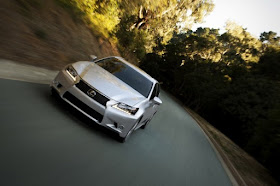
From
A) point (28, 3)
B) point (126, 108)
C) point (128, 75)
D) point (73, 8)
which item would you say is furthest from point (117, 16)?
point (126, 108)

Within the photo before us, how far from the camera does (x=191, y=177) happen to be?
5.76 metres

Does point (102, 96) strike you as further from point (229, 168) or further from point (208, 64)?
point (208, 64)

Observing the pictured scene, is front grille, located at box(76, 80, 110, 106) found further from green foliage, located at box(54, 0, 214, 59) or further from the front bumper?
green foliage, located at box(54, 0, 214, 59)

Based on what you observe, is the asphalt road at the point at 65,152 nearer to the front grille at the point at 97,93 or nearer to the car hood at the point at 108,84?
the front grille at the point at 97,93

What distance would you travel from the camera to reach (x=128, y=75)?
6.16 meters

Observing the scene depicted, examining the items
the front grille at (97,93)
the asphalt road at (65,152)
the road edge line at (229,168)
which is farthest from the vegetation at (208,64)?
the front grille at (97,93)

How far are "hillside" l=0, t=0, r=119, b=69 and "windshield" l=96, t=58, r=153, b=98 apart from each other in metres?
2.90

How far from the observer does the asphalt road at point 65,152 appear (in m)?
3.06

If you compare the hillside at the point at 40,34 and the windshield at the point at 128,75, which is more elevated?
the windshield at the point at 128,75

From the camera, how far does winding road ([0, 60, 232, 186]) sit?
10.0 feet

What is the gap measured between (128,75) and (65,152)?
2.89m

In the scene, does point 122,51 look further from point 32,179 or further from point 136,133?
point 32,179

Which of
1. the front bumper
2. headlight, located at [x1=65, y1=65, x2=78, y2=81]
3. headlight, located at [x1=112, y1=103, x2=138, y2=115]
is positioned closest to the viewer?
the front bumper

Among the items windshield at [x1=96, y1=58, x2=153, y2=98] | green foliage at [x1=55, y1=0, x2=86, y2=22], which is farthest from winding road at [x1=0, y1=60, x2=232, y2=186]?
green foliage at [x1=55, y1=0, x2=86, y2=22]
